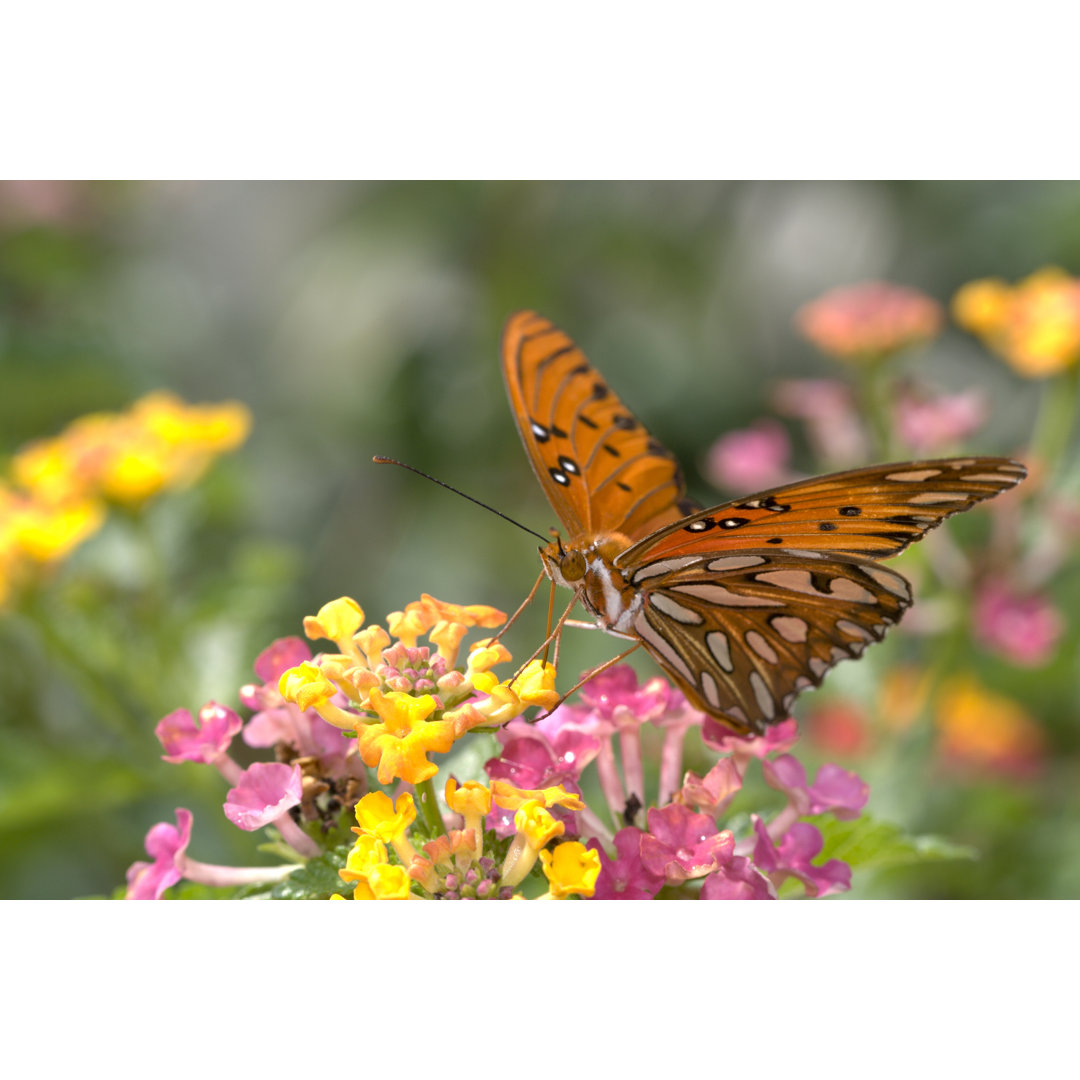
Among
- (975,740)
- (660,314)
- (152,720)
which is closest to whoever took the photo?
(152,720)

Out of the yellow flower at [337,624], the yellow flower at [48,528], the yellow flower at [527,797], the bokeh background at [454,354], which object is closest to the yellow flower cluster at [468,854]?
the yellow flower at [527,797]

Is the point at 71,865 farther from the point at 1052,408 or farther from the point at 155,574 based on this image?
the point at 1052,408

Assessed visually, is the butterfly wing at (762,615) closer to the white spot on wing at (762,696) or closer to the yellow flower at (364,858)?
the white spot on wing at (762,696)

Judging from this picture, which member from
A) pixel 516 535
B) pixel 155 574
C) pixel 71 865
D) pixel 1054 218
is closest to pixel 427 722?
pixel 155 574

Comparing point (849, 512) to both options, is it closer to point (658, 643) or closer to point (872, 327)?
point (658, 643)

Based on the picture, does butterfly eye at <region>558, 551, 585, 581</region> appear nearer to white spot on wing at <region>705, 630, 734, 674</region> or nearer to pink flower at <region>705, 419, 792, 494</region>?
white spot on wing at <region>705, 630, 734, 674</region>

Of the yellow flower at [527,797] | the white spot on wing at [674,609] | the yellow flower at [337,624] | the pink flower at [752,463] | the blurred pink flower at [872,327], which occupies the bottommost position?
the yellow flower at [527,797]
